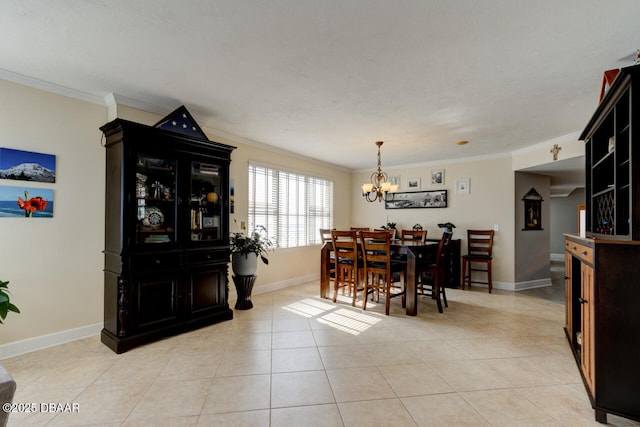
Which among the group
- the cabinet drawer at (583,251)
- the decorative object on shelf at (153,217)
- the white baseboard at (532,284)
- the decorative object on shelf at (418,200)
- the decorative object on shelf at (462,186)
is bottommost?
the white baseboard at (532,284)

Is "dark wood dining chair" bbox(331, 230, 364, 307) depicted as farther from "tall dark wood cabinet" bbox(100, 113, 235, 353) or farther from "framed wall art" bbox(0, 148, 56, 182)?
"framed wall art" bbox(0, 148, 56, 182)

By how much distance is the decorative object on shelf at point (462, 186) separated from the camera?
577 centimetres

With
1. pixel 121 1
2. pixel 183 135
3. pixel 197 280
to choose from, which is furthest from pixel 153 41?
pixel 197 280

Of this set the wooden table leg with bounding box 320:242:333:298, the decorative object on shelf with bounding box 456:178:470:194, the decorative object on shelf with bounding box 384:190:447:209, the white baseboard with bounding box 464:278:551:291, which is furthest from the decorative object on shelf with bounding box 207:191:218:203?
the white baseboard with bounding box 464:278:551:291

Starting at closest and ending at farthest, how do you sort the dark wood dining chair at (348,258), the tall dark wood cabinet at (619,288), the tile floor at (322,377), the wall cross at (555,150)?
the tall dark wood cabinet at (619,288) → the tile floor at (322,377) → the dark wood dining chair at (348,258) → the wall cross at (555,150)

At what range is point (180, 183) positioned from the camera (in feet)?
10.6

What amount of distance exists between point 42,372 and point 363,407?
256 cm

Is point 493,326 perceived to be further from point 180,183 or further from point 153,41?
point 153,41

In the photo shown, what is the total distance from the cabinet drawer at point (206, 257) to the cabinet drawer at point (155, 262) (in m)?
0.15

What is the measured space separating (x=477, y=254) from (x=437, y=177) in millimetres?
1693

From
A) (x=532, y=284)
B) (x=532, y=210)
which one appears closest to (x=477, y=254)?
(x=532, y=284)

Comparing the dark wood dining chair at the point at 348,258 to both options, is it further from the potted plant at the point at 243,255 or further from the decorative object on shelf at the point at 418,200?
the decorative object on shelf at the point at 418,200

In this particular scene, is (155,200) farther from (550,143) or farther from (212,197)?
→ (550,143)

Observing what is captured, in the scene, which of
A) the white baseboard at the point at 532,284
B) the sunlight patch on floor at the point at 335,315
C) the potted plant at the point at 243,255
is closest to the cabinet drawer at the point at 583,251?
the sunlight patch on floor at the point at 335,315
